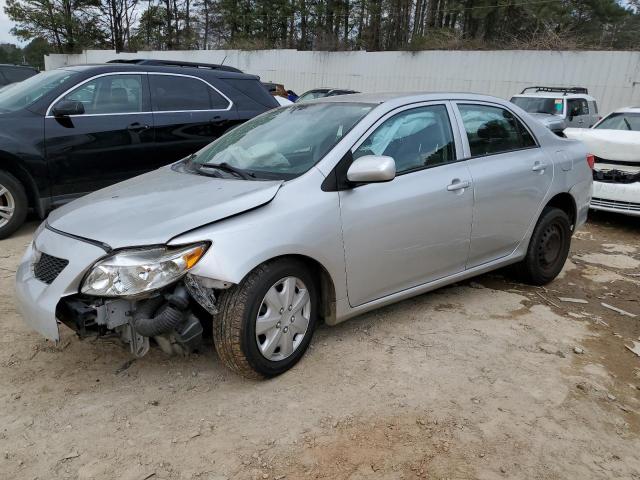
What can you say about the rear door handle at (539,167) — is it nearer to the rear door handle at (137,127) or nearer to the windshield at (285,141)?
the windshield at (285,141)

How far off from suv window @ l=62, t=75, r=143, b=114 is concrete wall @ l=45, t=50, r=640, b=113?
16.2 meters

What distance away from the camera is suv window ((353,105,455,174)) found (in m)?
3.50

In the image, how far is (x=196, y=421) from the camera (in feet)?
8.91

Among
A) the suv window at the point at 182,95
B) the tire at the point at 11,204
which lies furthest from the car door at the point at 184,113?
the tire at the point at 11,204

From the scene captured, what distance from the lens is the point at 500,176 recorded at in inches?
160

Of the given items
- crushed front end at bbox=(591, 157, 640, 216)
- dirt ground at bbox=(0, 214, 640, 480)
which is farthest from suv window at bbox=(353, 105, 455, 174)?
crushed front end at bbox=(591, 157, 640, 216)

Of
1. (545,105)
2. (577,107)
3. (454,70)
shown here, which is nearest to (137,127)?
(545,105)

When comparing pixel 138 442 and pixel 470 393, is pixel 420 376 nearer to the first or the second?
pixel 470 393

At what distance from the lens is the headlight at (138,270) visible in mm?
2613

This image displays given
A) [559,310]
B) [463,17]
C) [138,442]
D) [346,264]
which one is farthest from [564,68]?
[138,442]

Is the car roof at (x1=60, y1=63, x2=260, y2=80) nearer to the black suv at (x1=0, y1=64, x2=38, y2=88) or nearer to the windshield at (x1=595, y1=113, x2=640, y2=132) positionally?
the windshield at (x1=595, y1=113, x2=640, y2=132)

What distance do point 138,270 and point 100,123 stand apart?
3720 mm

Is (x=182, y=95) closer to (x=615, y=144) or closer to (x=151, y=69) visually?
(x=151, y=69)

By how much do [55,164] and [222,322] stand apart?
3.63 m
